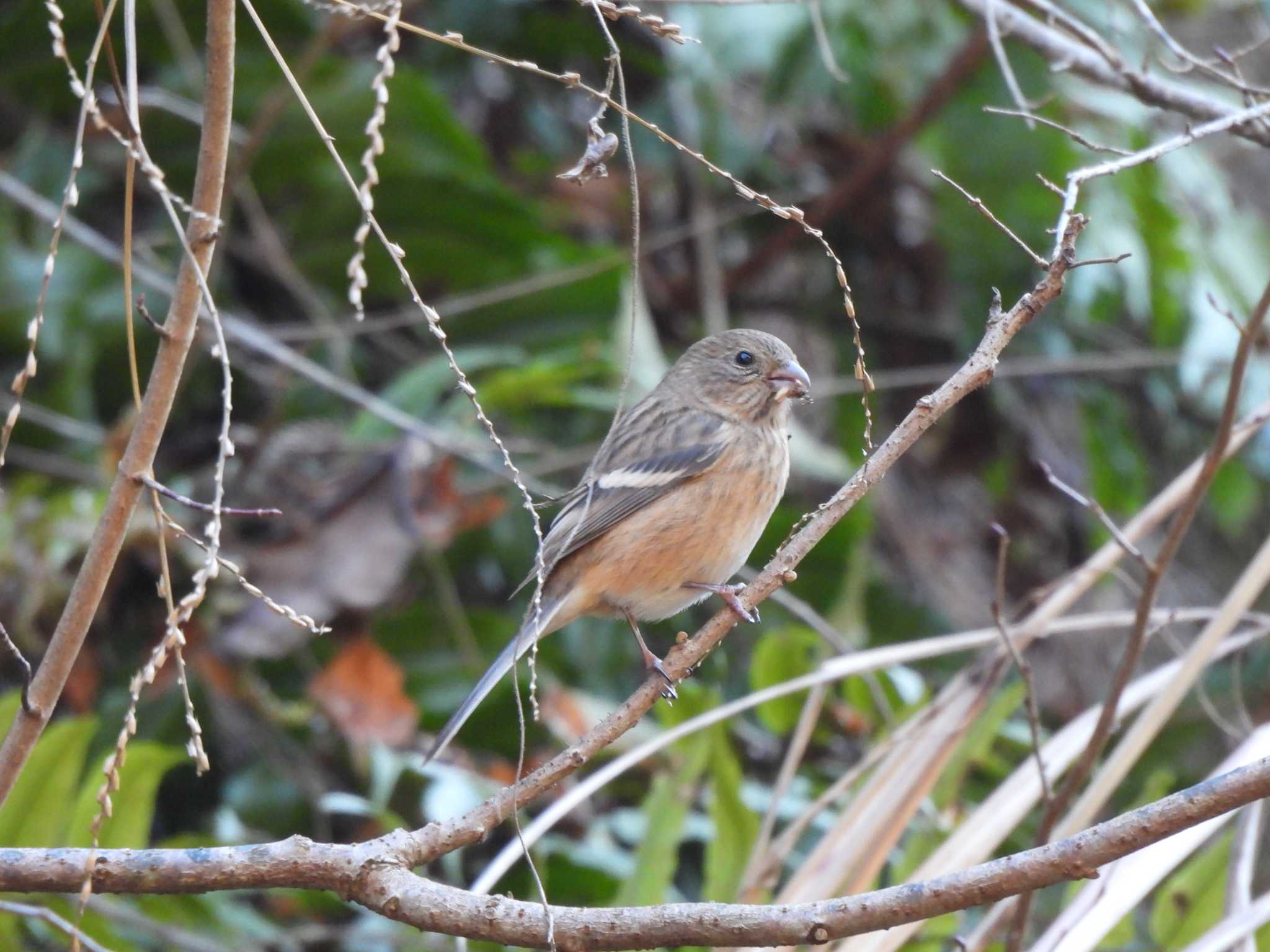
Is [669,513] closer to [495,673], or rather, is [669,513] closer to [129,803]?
[495,673]

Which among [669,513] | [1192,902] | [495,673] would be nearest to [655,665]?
[495,673]

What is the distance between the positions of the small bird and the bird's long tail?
92 mm

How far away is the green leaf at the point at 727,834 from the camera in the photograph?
3.35 m

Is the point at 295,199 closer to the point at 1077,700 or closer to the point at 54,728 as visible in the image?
the point at 54,728

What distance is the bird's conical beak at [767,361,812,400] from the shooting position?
3938mm

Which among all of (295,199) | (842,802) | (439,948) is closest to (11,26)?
(295,199)

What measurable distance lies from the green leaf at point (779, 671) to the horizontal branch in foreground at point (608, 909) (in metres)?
2.17

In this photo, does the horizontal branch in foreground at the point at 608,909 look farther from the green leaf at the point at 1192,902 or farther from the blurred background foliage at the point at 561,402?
the green leaf at the point at 1192,902

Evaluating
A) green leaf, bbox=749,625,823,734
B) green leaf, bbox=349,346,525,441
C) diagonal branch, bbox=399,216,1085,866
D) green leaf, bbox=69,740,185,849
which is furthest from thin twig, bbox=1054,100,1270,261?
green leaf, bbox=349,346,525,441

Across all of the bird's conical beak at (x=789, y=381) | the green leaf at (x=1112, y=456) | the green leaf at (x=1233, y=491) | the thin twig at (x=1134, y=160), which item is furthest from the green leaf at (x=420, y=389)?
the green leaf at (x=1233, y=491)

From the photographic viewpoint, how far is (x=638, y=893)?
334 cm

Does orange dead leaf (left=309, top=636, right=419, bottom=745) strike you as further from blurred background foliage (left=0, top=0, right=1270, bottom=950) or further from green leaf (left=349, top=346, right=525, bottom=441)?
green leaf (left=349, top=346, right=525, bottom=441)

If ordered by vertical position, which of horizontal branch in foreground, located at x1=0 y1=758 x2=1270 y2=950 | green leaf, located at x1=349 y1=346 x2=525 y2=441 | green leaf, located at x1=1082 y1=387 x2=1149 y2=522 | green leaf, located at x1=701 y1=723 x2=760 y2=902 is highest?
green leaf, located at x1=1082 y1=387 x2=1149 y2=522

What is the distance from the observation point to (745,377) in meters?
4.09
